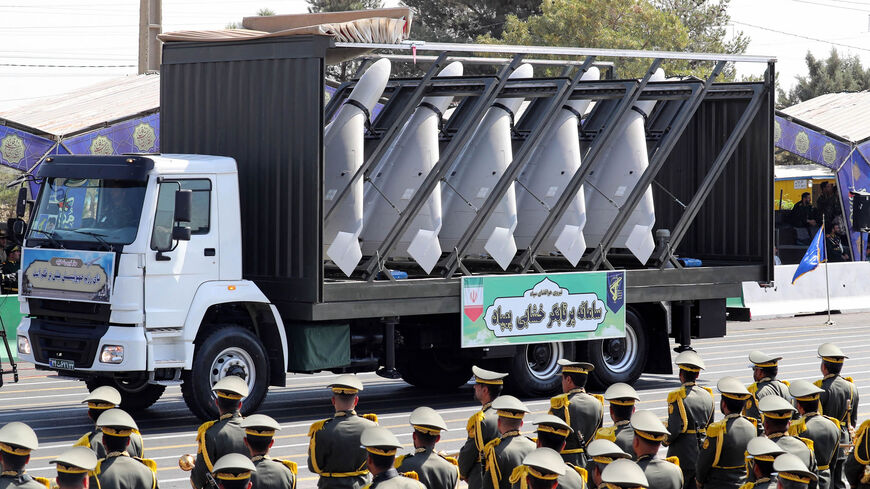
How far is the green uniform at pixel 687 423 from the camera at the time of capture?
9.77 metres

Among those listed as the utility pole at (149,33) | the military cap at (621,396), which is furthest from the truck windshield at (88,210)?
the utility pole at (149,33)

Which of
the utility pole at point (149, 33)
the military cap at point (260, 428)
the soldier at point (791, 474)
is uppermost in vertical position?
the utility pole at point (149, 33)

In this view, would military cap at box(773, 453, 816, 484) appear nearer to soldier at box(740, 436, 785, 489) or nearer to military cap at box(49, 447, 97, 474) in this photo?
soldier at box(740, 436, 785, 489)

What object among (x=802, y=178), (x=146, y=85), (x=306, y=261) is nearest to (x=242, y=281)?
(x=306, y=261)

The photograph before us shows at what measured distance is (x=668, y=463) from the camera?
7695 mm

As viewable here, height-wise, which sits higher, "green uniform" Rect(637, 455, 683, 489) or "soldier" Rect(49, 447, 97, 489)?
"soldier" Rect(49, 447, 97, 489)

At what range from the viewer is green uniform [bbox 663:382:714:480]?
9773 millimetres

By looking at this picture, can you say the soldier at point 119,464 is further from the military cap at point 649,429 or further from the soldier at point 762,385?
the soldier at point 762,385

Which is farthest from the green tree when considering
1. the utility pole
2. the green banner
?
the green banner

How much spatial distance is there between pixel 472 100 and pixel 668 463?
9.55m

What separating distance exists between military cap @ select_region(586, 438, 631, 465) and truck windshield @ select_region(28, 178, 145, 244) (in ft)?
22.7

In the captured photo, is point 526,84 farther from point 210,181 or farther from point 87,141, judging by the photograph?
point 87,141

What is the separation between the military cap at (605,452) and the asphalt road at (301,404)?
4.11m

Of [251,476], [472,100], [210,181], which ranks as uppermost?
[472,100]
